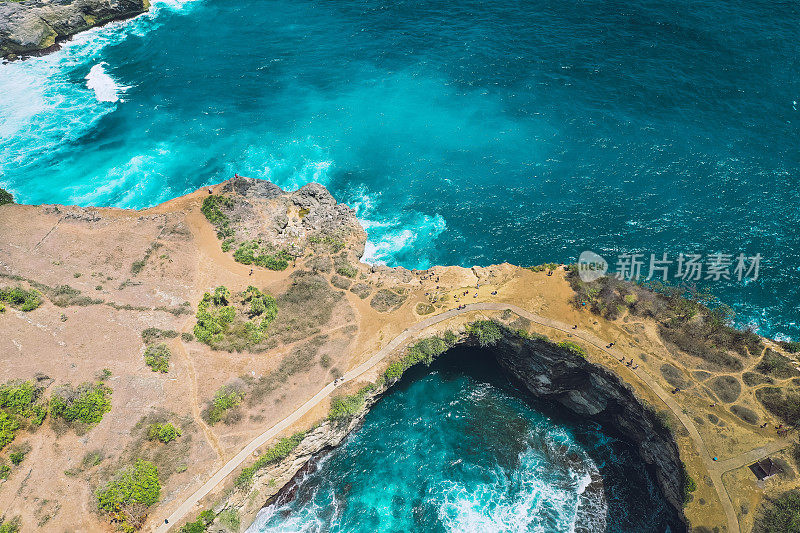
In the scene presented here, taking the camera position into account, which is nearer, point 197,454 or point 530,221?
point 197,454

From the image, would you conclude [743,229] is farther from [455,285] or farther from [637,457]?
[455,285]

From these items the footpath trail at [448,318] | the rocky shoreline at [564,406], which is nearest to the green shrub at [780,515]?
the footpath trail at [448,318]

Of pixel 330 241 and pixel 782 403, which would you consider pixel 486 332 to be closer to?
pixel 330 241

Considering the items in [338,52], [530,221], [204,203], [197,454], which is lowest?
[197,454]

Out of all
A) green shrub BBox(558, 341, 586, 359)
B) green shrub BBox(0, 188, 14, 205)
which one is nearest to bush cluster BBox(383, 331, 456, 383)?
green shrub BBox(558, 341, 586, 359)

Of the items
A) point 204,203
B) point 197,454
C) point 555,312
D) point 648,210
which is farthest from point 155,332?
point 648,210

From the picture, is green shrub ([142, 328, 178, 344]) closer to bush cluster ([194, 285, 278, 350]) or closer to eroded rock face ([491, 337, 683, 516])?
bush cluster ([194, 285, 278, 350])

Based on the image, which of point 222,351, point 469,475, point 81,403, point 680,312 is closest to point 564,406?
point 469,475
